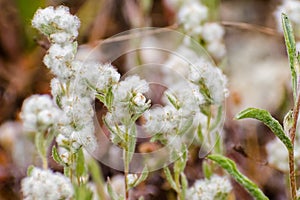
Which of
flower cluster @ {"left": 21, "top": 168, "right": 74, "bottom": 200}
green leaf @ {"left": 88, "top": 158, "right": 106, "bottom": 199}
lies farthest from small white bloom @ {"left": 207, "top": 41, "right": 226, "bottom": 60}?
flower cluster @ {"left": 21, "top": 168, "right": 74, "bottom": 200}

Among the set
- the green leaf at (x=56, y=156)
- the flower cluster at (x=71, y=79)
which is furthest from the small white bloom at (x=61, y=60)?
the green leaf at (x=56, y=156)

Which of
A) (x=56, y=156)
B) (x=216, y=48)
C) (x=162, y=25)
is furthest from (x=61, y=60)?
(x=162, y=25)

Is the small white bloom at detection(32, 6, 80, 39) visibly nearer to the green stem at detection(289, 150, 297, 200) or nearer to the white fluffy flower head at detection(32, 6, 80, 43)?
the white fluffy flower head at detection(32, 6, 80, 43)

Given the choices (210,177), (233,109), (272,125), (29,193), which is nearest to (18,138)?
(233,109)

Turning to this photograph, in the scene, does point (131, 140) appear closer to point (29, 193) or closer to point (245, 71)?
point (29, 193)

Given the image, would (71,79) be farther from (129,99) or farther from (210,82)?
(210,82)

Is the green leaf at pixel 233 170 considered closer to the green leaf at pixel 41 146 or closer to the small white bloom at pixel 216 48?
the green leaf at pixel 41 146
